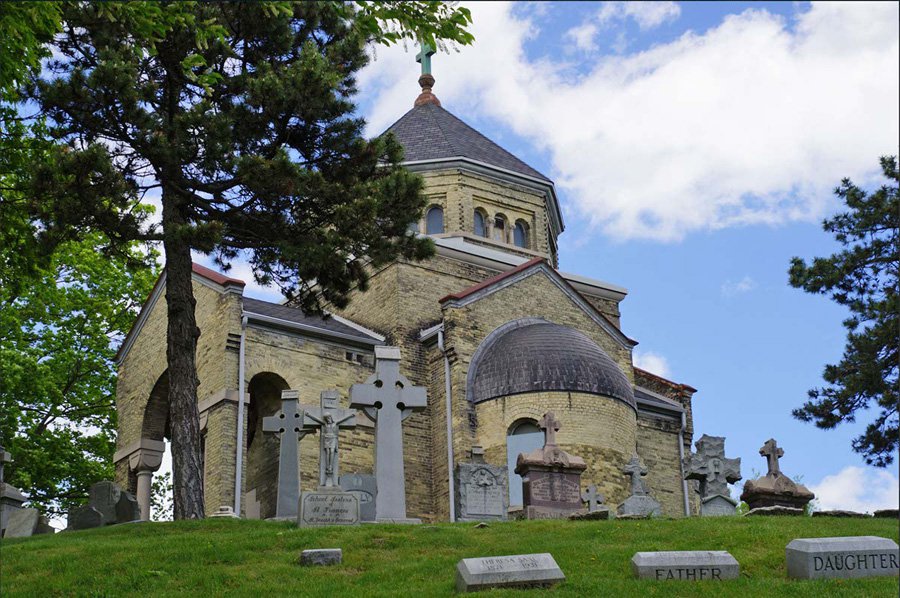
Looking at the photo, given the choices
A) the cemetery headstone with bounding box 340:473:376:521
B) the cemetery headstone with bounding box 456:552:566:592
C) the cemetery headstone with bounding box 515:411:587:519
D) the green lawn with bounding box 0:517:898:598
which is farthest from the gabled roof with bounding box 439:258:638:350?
the cemetery headstone with bounding box 456:552:566:592

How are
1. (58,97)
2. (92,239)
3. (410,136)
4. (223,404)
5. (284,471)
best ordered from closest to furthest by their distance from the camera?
(58,97) → (284,471) → (223,404) → (92,239) → (410,136)

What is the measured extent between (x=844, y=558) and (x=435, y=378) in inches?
633

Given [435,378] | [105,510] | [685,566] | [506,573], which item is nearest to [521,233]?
[435,378]

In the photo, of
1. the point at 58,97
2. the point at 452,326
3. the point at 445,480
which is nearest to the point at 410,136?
the point at 452,326

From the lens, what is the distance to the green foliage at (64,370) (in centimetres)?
2702

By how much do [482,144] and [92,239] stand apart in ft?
39.3

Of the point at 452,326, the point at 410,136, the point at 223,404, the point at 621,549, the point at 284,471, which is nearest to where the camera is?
the point at 621,549

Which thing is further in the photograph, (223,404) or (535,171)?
(535,171)

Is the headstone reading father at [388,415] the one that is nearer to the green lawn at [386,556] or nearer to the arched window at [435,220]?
the green lawn at [386,556]

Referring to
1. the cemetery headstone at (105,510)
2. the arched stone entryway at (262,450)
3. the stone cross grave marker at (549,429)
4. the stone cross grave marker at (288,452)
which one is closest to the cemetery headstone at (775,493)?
the stone cross grave marker at (549,429)

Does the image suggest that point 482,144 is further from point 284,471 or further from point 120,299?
point 284,471

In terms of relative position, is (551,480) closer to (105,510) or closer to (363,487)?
(363,487)

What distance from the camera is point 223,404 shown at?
76.7ft

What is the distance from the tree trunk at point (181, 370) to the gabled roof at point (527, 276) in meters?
9.26
